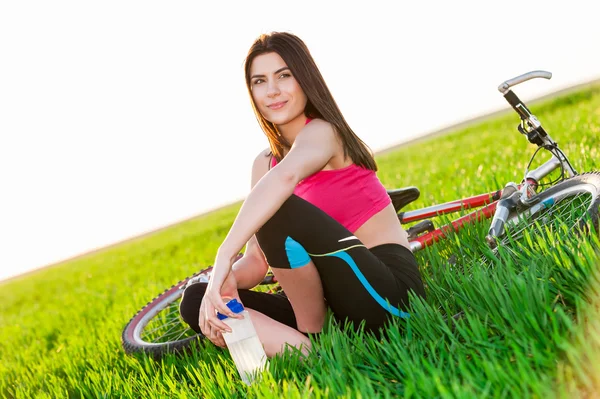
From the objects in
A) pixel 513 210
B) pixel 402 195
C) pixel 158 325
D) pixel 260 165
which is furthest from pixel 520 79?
pixel 158 325

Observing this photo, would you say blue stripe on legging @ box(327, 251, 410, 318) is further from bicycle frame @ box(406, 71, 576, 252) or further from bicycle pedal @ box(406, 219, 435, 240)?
bicycle pedal @ box(406, 219, 435, 240)

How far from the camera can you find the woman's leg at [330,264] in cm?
255

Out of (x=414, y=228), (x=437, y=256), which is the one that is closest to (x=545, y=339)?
(x=437, y=256)

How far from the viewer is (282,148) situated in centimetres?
330

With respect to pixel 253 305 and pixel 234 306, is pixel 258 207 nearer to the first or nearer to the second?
pixel 234 306

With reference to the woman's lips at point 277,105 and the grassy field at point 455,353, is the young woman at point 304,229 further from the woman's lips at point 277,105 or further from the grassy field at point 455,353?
the grassy field at point 455,353

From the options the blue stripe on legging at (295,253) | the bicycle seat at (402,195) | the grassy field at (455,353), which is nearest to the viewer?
the grassy field at (455,353)

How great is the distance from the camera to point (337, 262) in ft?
8.41

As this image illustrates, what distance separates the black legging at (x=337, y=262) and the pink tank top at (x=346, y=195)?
350 mm

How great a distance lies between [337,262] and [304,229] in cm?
21

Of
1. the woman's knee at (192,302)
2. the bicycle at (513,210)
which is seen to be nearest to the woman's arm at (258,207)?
the woman's knee at (192,302)

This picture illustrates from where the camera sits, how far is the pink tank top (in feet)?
9.72

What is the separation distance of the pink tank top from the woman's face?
35 cm

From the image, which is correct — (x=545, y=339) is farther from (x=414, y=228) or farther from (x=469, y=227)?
(x=414, y=228)
